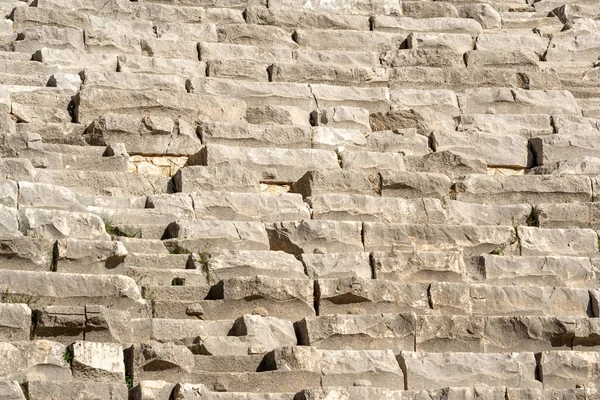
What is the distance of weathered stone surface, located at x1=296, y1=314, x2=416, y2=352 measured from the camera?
10305 millimetres

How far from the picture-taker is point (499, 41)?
51.4 feet

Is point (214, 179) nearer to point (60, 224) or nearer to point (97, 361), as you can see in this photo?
point (60, 224)

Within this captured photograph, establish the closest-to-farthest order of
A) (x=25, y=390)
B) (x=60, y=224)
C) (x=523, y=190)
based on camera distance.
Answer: (x=25, y=390) → (x=60, y=224) → (x=523, y=190)

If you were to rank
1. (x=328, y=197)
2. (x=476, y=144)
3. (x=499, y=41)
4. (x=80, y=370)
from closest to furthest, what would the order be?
1. (x=80, y=370)
2. (x=328, y=197)
3. (x=476, y=144)
4. (x=499, y=41)

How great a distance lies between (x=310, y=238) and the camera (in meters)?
11.5

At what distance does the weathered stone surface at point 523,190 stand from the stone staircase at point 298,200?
0.02m

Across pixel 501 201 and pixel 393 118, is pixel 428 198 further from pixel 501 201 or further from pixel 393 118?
pixel 393 118

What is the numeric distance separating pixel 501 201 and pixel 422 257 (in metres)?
1.69

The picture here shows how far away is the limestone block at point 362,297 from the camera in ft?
35.1

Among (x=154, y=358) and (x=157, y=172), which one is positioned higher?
(x=157, y=172)

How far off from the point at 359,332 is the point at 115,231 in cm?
206

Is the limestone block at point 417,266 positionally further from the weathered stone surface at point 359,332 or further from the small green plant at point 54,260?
the small green plant at point 54,260

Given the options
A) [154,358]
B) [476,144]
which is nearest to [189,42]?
[476,144]

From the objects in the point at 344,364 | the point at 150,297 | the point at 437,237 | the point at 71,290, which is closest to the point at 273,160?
the point at 437,237
